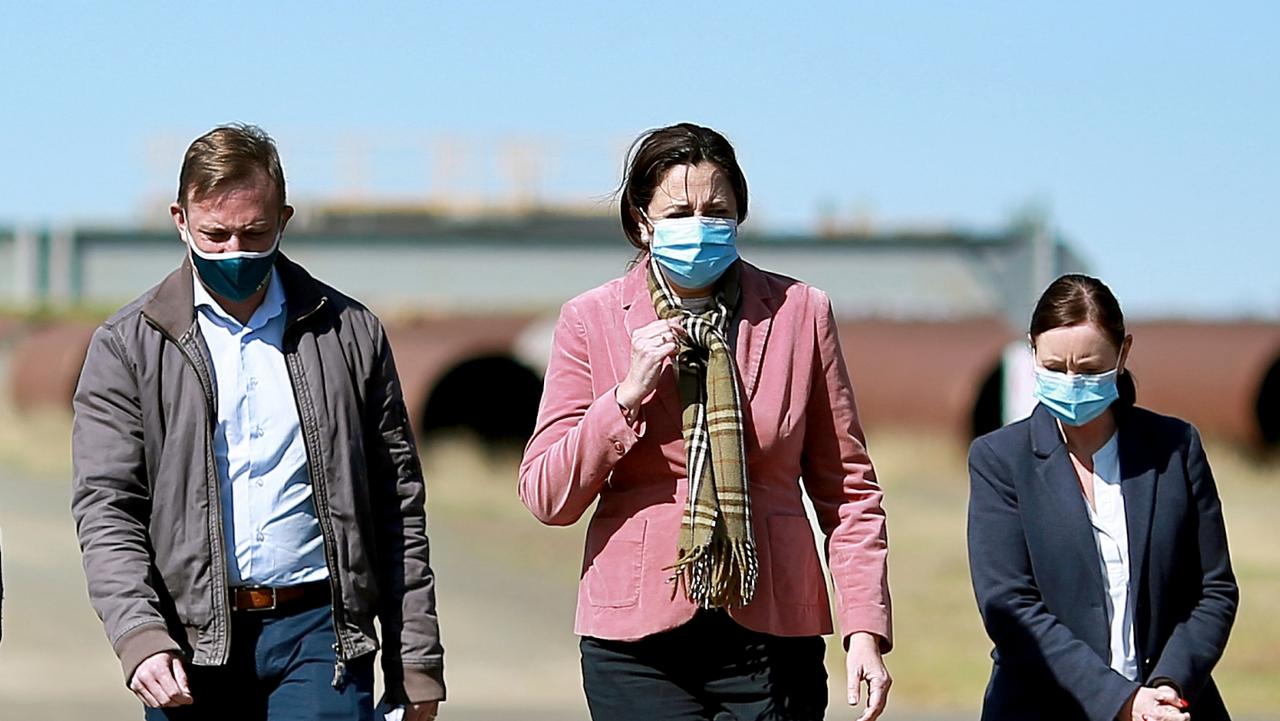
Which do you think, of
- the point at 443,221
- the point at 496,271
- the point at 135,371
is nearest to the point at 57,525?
the point at 135,371

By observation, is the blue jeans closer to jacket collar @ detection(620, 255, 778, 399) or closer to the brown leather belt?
the brown leather belt

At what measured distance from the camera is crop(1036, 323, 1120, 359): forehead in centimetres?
447

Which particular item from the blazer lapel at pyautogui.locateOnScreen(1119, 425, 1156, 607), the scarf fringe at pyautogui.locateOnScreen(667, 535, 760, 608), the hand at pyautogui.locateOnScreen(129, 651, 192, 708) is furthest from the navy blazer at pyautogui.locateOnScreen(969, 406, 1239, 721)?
the hand at pyautogui.locateOnScreen(129, 651, 192, 708)

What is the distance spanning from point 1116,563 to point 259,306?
1.94m

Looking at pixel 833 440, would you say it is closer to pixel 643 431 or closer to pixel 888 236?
pixel 643 431

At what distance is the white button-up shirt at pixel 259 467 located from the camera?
13.9 feet

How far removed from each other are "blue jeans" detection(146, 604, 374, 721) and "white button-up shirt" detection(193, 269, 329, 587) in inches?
3.6

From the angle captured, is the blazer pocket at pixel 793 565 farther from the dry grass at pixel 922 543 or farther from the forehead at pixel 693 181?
the dry grass at pixel 922 543

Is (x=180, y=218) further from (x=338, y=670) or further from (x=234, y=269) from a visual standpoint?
(x=338, y=670)

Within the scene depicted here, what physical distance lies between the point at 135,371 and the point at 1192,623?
2327 millimetres

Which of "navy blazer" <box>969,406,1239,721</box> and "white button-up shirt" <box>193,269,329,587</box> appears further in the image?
"navy blazer" <box>969,406,1239,721</box>

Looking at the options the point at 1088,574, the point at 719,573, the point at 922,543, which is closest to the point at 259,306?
the point at 719,573

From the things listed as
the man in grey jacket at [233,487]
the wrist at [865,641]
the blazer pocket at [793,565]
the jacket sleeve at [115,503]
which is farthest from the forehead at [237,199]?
the wrist at [865,641]

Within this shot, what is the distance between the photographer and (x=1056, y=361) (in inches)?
177
